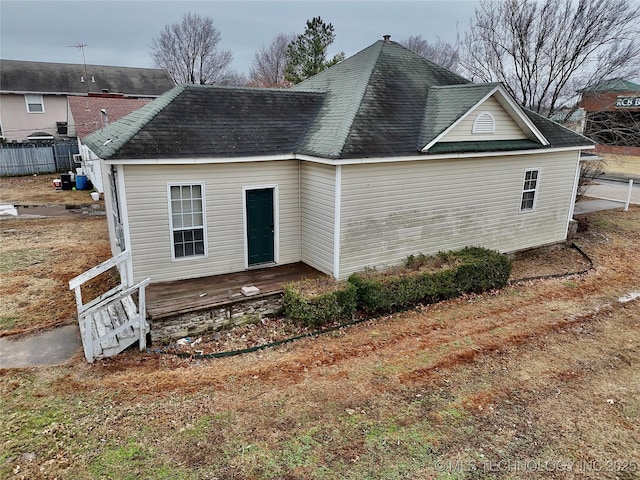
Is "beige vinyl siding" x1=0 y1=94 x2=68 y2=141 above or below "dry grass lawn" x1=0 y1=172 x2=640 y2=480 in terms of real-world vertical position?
above

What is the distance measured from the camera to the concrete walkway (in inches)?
287

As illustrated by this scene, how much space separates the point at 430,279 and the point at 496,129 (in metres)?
4.72

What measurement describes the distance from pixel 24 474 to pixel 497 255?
1034 cm

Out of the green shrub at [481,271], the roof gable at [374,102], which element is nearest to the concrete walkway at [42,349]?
the roof gable at [374,102]

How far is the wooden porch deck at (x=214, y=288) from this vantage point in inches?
329

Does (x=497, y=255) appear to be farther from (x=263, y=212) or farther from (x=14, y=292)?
(x=14, y=292)

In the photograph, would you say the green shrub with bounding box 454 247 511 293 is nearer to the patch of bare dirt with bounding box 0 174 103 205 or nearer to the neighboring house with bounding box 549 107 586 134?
the neighboring house with bounding box 549 107 586 134

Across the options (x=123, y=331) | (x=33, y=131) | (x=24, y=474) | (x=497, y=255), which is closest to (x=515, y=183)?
(x=497, y=255)

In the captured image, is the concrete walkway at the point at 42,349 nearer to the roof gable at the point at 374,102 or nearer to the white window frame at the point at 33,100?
the roof gable at the point at 374,102

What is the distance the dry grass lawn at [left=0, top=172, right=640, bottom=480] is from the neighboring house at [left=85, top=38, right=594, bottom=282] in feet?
8.42

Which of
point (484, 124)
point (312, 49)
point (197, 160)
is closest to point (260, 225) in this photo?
point (197, 160)

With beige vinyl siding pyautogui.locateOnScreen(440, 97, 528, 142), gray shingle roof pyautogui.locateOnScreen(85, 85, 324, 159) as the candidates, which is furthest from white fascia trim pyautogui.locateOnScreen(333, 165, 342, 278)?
beige vinyl siding pyautogui.locateOnScreen(440, 97, 528, 142)

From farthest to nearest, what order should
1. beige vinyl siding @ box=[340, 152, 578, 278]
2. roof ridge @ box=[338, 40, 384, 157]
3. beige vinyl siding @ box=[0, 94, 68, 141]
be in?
1. beige vinyl siding @ box=[0, 94, 68, 141]
2. beige vinyl siding @ box=[340, 152, 578, 278]
3. roof ridge @ box=[338, 40, 384, 157]

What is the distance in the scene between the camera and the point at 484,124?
11.3 m
